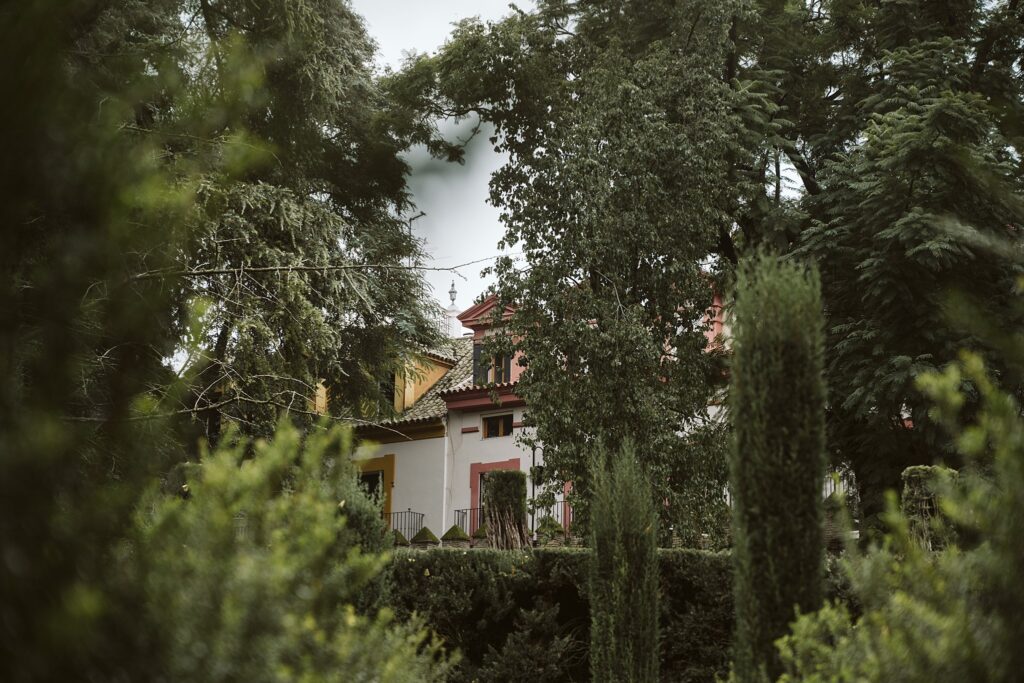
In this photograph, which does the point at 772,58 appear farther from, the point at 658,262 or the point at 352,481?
the point at 352,481

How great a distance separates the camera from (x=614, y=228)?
1551 centimetres

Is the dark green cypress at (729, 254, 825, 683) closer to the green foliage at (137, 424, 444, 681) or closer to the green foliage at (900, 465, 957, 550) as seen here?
the green foliage at (137, 424, 444, 681)

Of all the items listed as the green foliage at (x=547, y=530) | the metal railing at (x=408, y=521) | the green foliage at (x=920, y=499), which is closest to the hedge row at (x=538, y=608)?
the green foliage at (x=920, y=499)

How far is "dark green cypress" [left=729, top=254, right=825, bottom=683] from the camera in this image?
4926 mm

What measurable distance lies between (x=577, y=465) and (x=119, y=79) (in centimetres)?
1279

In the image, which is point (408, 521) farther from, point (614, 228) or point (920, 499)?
point (920, 499)

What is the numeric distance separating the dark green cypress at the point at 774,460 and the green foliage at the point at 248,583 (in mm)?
1954

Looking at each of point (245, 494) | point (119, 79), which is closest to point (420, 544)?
point (245, 494)

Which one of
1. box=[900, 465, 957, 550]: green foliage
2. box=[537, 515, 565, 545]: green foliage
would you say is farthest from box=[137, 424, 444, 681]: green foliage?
box=[537, 515, 565, 545]: green foliage

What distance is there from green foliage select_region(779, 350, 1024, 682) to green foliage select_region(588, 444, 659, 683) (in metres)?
3.95

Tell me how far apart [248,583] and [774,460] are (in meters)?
3.16

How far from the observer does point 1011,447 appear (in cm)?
315

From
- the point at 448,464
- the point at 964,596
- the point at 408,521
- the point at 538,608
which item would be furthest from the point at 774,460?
the point at 408,521

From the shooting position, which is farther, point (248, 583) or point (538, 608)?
point (538, 608)
